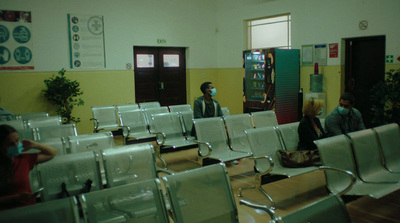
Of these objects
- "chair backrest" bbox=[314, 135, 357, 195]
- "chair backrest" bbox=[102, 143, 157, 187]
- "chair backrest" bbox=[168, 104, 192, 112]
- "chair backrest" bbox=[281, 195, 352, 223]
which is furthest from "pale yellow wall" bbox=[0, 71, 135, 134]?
"chair backrest" bbox=[281, 195, 352, 223]

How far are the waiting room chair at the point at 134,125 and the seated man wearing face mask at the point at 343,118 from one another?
3.02m

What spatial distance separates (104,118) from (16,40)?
2752mm

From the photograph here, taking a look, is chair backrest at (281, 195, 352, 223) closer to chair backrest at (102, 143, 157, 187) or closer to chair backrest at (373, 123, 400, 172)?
chair backrest at (102, 143, 157, 187)

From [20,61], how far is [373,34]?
742 centimetres

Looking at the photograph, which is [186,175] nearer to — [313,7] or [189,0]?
[313,7]

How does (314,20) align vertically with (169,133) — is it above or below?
above

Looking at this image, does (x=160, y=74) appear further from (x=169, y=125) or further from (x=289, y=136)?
(x=289, y=136)

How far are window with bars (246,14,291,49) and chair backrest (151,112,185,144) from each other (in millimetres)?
4485

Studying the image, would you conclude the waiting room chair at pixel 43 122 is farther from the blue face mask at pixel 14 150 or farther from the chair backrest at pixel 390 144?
the chair backrest at pixel 390 144

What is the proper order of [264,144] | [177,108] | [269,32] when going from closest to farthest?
[264,144] < [177,108] < [269,32]

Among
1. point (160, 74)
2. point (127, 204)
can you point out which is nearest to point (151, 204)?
point (127, 204)

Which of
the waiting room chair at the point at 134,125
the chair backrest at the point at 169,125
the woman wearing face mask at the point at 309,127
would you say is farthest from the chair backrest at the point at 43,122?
the woman wearing face mask at the point at 309,127

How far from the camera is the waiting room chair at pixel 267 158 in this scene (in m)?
3.70

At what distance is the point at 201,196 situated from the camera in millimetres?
2279
